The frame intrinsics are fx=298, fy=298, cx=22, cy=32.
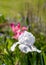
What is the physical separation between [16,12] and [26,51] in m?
1.70

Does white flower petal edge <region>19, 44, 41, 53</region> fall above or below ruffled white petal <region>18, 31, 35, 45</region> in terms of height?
below

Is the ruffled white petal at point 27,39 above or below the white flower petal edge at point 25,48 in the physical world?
above

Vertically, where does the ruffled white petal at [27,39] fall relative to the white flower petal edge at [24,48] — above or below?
above

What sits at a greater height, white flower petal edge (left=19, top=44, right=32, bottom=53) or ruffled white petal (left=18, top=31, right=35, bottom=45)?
ruffled white petal (left=18, top=31, right=35, bottom=45)

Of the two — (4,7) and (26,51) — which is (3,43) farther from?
(4,7)

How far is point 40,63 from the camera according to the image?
6.35 feet

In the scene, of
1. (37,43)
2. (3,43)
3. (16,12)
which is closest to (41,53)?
(37,43)

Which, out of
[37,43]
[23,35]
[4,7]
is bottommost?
[4,7]

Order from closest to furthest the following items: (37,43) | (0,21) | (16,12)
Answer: (37,43) < (0,21) < (16,12)

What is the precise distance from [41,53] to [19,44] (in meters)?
0.16

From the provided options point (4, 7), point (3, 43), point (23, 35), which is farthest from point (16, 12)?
point (23, 35)

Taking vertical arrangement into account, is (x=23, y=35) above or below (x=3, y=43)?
above

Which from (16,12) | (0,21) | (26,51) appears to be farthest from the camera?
(16,12)

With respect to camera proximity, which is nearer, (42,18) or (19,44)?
(19,44)
